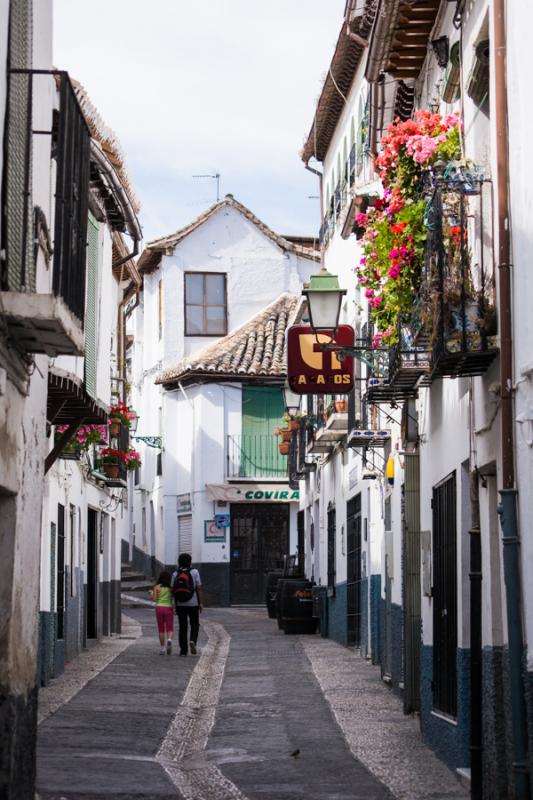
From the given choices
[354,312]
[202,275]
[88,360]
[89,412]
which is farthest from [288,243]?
[89,412]

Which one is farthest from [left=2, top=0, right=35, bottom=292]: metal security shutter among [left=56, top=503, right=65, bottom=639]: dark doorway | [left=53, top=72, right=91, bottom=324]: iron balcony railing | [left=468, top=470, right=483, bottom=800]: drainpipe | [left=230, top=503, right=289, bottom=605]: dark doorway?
[left=230, top=503, right=289, bottom=605]: dark doorway

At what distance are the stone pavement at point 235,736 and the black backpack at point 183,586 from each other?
4.79 feet

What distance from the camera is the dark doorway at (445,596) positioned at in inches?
446

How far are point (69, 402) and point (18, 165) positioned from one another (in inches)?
206

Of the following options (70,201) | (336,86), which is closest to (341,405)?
(336,86)

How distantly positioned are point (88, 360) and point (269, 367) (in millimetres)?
24737

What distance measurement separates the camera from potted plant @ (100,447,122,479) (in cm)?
2636

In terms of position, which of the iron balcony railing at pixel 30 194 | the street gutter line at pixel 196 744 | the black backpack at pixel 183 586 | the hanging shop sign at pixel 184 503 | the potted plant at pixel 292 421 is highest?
the potted plant at pixel 292 421

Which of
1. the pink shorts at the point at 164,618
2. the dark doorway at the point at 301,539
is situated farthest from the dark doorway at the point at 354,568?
the dark doorway at the point at 301,539

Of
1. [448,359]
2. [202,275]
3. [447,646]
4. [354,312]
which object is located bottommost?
[447,646]

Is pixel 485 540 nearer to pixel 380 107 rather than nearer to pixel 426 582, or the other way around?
pixel 426 582

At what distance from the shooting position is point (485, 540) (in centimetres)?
984

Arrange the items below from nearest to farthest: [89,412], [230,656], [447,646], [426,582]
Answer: [447,646] < [426,582] < [89,412] < [230,656]

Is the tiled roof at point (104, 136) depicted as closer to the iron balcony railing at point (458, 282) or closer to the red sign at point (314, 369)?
the red sign at point (314, 369)
